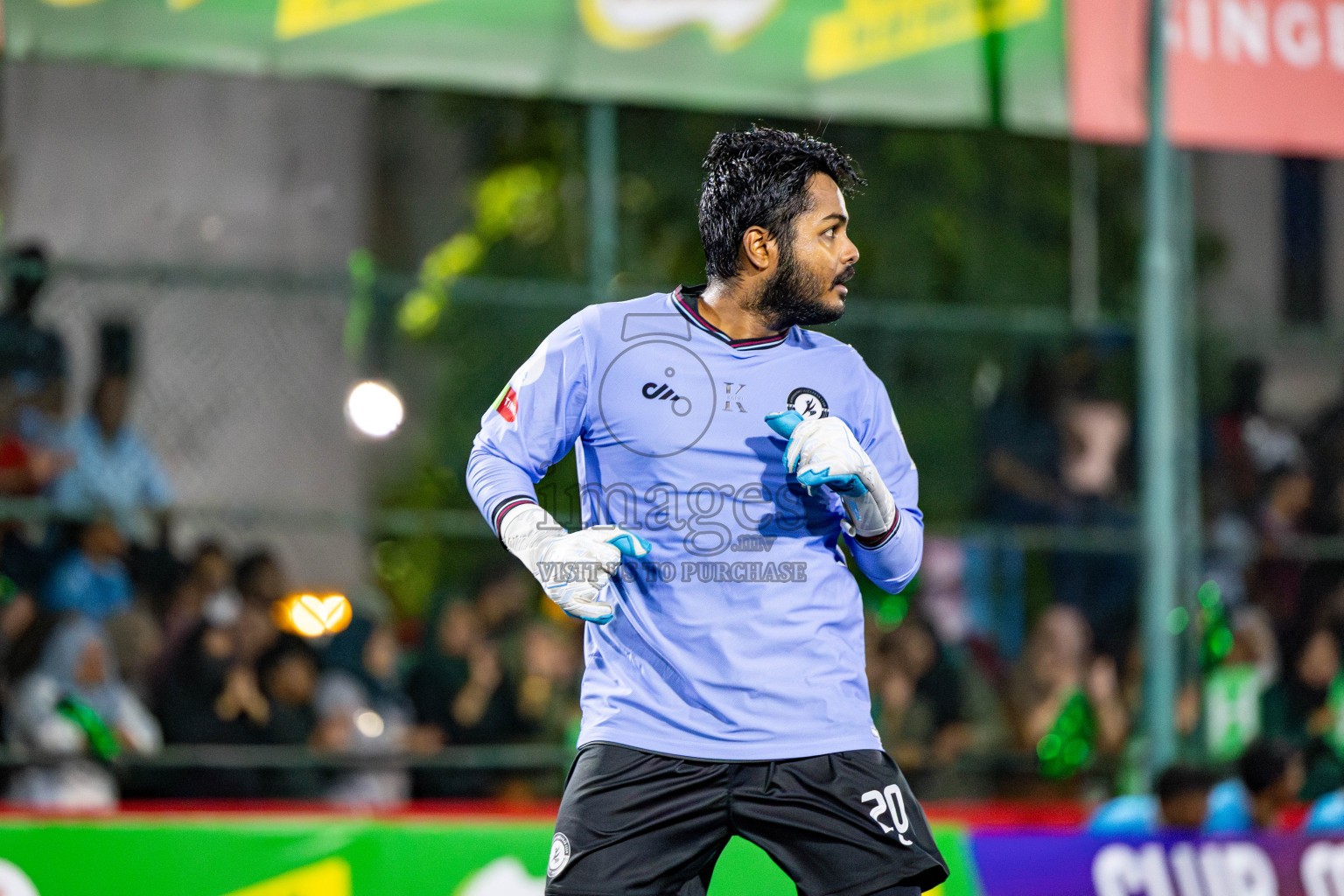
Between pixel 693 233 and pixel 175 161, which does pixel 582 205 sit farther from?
pixel 175 161

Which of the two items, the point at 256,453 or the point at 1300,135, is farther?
the point at 256,453

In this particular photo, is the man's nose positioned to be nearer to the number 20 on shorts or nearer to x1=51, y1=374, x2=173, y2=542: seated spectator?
the number 20 on shorts

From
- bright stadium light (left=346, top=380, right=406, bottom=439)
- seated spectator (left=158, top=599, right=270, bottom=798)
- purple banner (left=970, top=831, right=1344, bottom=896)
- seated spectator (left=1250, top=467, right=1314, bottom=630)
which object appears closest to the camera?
purple banner (left=970, top=831, right=1344, bottom=896)

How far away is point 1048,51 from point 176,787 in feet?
15.9

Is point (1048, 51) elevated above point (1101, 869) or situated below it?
above

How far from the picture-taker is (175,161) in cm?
821

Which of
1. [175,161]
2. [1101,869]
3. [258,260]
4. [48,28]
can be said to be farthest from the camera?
[258,260]

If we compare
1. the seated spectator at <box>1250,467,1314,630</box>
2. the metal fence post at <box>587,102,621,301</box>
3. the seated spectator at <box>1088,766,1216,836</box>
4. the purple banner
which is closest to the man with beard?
the purple banner

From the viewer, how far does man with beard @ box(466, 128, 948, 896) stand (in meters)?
3.03

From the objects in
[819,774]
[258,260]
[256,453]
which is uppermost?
[258,260]

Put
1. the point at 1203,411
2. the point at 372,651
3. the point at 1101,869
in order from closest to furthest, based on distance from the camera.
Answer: the point at 1101,869, the point at 372,651, the point at 1203,411

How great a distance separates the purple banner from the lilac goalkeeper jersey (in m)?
2.07

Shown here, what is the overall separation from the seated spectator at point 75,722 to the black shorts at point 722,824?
365 centimetres

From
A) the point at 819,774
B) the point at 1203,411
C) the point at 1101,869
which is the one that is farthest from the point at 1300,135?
the point at 819,774
